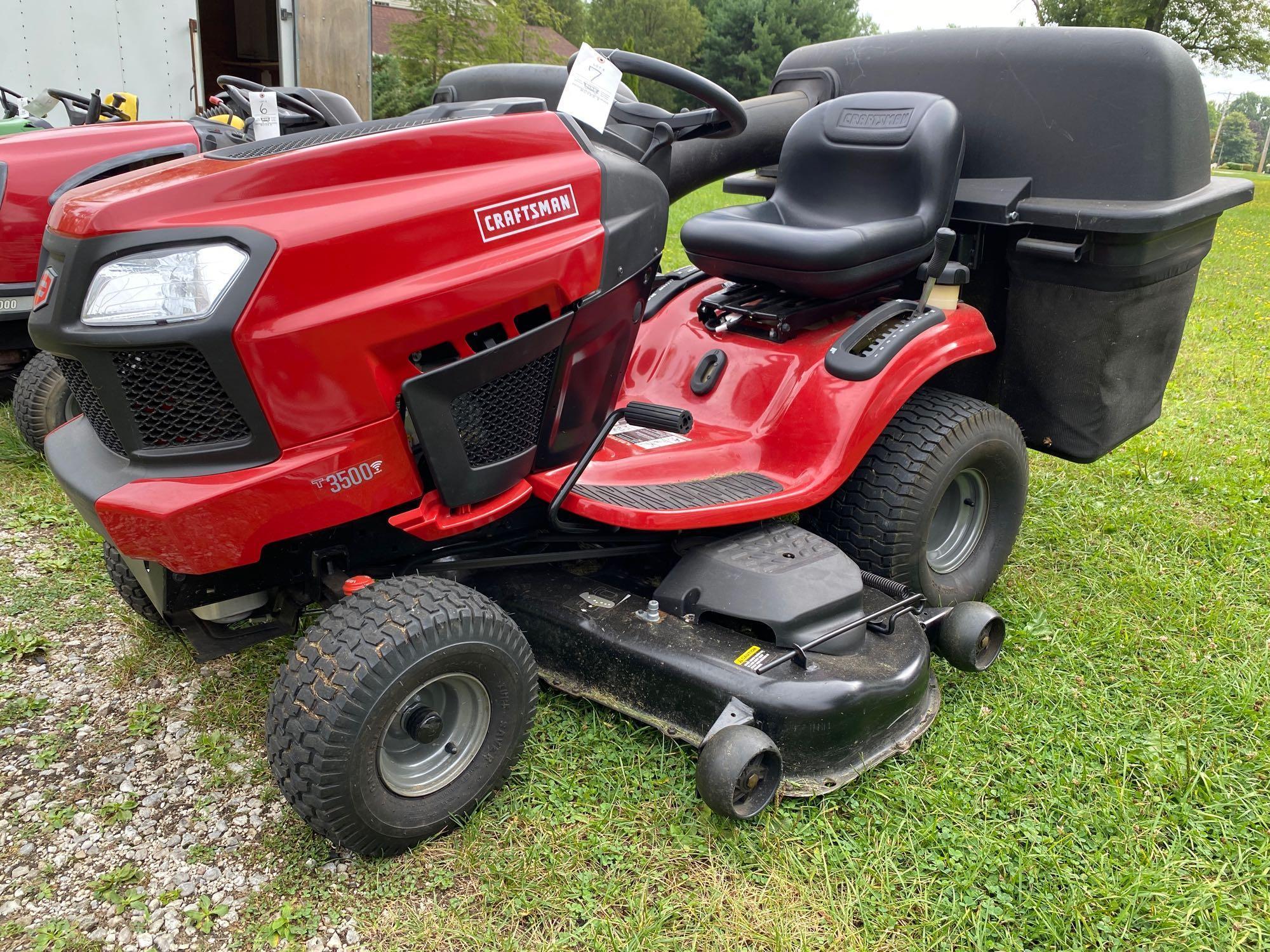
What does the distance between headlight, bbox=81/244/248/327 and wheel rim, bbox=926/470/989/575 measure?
1971mm

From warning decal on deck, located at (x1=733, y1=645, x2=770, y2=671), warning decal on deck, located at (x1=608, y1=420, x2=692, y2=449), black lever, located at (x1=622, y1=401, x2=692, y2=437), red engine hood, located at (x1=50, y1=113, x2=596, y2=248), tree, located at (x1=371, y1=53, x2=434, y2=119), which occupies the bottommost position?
tree, located at (x1=371, y1=53, x2=434, y2=119)

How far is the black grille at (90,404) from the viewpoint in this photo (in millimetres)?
1680

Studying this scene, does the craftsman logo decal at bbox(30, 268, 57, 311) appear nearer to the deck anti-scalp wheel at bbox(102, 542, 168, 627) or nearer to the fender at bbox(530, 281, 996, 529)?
the deck anti-scalp wheel at bbox(102, 542, 168, 627)

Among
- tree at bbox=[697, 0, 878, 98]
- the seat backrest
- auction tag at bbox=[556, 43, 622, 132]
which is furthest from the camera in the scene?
tree at bbox=[697, 0, 878, 98]

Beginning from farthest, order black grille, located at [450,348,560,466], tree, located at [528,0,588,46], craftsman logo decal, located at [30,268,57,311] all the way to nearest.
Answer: tree, located at [528,0,588,46] < black grille, located at [450,348,560,466] < craftsman logo decal, located at [30,268,57,311]

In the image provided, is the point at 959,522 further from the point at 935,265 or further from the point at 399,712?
the point at 399,712

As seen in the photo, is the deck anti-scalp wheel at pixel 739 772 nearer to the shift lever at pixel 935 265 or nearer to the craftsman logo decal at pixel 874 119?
the shift lever at pixel 935 265

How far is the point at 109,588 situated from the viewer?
2809 millimetres

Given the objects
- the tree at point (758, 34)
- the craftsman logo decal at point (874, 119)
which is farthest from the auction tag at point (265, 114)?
the tree at point (758, 34)

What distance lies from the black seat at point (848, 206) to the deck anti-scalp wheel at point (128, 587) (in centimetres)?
161

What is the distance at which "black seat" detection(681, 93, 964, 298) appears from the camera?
8.20ft

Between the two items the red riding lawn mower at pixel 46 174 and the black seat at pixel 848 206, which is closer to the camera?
the black seat at pixel 848 206

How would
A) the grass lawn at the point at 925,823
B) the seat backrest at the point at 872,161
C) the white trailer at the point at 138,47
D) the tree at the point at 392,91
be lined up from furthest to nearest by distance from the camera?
1. the tree at the point at 392,91
2. the white trailer at the point at 138,47
3. the seat backrest at the point at 872,161
4. the grass lawn at the point at 925,823

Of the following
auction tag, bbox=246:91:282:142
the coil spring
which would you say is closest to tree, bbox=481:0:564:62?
auction tag, bbox=246:91:282:142
